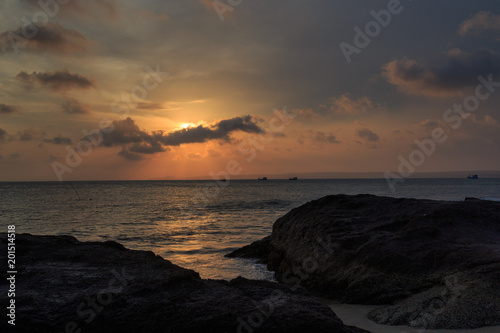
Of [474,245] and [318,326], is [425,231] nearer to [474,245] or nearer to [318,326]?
[474,245]

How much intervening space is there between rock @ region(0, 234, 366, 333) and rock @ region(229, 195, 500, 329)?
96.8 inches

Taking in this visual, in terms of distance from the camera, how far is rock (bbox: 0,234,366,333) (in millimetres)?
3912

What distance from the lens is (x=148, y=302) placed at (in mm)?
4258

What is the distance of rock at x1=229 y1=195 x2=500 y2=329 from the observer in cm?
554

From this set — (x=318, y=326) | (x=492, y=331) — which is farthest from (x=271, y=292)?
(x=492, y=331)

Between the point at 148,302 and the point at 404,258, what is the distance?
522 centimetres

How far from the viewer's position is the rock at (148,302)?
3912 mm

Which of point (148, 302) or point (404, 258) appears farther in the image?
point (404, 258)

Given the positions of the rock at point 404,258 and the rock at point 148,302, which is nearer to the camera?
the rock at point 148,302

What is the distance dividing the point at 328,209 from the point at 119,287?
25.2ft

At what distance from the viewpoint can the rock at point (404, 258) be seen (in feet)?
18.2

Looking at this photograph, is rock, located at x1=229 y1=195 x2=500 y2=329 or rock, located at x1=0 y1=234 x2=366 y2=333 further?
rock, located at x1=229 y1=195 x2=500 y2=329

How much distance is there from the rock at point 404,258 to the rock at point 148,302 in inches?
96.8

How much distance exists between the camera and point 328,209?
36.1 ft
